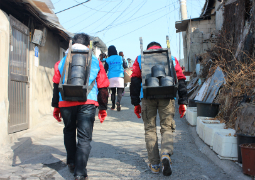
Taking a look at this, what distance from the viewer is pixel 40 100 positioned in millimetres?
6887

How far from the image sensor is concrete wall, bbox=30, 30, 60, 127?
586 centimetres

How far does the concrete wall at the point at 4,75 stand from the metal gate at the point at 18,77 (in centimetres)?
29

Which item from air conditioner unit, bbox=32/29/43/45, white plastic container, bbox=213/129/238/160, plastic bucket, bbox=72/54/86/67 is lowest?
white plastic container, bbox=213/129/238/160

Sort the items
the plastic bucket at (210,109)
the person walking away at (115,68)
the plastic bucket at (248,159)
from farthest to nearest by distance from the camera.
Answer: the person walking away at (115,68)
the plastic bucket at (210,109)
the plastic bucket at (248,159)

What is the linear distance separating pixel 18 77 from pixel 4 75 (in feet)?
2.59

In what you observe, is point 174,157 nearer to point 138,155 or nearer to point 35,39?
point 138,155

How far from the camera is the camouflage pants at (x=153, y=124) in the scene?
3.19 m

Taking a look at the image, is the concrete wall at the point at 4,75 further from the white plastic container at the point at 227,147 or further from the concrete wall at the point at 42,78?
the white plastic container at the point at 227,147

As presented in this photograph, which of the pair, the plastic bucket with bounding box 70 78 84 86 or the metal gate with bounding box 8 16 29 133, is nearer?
the plastic bucket with bounding box 70 78 84 86

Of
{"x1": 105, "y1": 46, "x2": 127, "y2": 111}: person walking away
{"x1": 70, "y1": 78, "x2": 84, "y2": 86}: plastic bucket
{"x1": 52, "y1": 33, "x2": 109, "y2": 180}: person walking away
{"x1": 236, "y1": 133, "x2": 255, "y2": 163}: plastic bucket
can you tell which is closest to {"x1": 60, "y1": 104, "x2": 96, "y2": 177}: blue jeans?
{"x1": 52, "y1": 33, "x2": 109, "y2": 180}: person walking away

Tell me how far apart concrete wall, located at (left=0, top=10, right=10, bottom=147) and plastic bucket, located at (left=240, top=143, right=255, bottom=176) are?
3728 mm

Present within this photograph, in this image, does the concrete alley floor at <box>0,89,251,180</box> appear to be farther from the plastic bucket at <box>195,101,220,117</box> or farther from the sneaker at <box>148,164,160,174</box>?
the plastic bucket at <box>195,101,220,117</box>

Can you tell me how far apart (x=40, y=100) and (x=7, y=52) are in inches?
107

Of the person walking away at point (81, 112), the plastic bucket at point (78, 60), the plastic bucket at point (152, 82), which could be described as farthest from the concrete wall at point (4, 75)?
the plastic bucket at point (152, 82)
